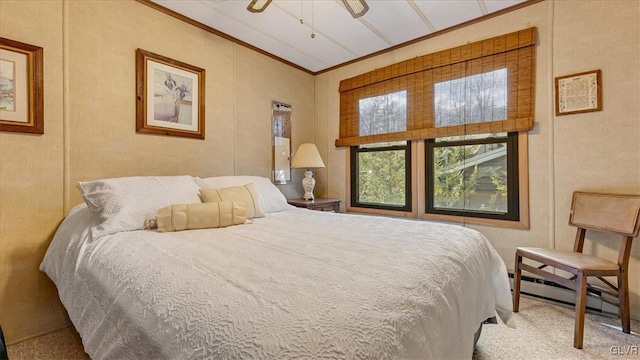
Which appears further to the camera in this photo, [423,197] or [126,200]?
[423,197]

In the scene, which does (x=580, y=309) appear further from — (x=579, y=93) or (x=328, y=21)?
(x=328, y=21)

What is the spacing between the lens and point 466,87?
2.61 metres

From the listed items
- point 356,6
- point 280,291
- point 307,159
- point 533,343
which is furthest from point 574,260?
point 307,159

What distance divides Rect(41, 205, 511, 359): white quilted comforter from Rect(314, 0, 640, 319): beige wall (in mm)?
1137

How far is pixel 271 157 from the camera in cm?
323

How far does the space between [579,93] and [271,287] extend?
8.95 ft

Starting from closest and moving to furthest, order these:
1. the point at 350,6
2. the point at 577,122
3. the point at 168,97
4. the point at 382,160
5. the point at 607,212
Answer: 1. the point at 350,6
2. the point at 607,212
3. the point at 577,122
4. the point at 168,97
5. the point at 382,160

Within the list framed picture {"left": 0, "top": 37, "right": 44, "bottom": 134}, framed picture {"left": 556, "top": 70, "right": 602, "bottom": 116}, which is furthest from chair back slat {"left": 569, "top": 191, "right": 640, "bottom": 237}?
framed picture {"left": 0, "top": 37, "right": 44, "bottom": 134}

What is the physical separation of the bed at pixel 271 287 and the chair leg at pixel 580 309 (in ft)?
1.51

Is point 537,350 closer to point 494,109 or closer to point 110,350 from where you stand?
point 494,109

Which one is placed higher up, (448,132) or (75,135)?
(448,132)

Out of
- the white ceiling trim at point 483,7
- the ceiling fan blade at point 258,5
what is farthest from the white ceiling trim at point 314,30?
the white ceiling trim at point 483,7

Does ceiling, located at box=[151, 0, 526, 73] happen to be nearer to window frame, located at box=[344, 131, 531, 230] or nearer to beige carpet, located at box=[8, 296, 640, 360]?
window frame, located at box=[344, 131, 531, 230]

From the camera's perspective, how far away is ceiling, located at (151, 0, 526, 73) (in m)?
2.29
